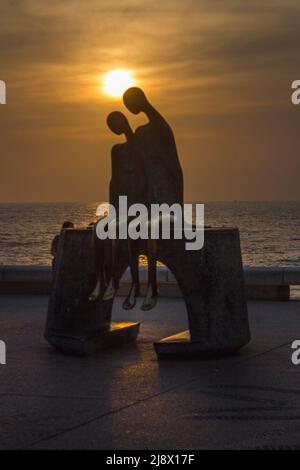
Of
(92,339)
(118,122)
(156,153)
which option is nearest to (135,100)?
(118,122)

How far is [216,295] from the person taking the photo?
36.1 ft

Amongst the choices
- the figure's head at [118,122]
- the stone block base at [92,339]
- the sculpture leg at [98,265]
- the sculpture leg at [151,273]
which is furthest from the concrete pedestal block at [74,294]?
the figure's head at [118,122]

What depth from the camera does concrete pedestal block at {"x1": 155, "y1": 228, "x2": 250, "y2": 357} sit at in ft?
35.8

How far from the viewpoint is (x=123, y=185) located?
11742mm

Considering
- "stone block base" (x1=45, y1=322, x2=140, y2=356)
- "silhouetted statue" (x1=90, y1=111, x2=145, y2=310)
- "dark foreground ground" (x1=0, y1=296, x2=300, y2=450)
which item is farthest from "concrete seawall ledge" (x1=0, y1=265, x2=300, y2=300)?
"silhouetted statue" (x1=90, y1=111, x2=145, y2=310)

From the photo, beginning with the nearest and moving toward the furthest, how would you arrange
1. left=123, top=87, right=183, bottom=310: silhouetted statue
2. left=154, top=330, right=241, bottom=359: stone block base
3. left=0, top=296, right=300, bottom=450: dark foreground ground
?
left=0, top=296, right=300, bottom=450: dark foreground ground
left=154, top=330, right=241, bottom=359: stone block base
left=123, top=87, right=183, bottom=310: silhouetted statue

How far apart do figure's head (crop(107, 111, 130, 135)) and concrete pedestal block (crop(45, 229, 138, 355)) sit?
3.80 feet

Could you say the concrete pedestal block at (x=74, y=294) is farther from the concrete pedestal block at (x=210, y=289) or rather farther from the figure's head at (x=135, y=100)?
the figure's head at (x=135, y=100)

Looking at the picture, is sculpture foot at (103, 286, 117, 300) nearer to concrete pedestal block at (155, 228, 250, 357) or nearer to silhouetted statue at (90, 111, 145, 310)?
silhouetted statue at (90, 111, 145, 310)

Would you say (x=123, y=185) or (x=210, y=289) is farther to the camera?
(x=123, y=185)

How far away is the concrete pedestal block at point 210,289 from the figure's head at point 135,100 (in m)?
1.54

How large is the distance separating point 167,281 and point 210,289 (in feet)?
18.8

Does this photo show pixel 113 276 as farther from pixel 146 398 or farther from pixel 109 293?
pixel 146 398

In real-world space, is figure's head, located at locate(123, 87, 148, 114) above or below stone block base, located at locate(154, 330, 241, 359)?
above
